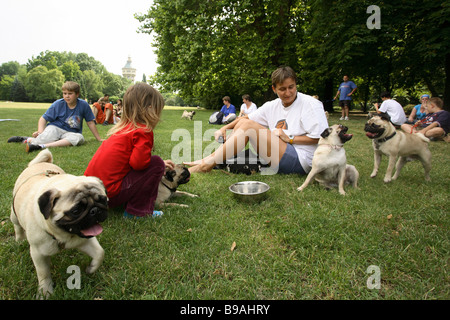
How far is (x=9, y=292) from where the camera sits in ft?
6.22

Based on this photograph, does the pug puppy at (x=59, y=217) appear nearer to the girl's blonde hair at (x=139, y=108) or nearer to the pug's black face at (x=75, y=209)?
the pug's black face at (x=75, y=209)

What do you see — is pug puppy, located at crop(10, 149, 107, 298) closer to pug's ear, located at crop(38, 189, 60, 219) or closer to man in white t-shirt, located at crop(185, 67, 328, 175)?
pug's ear, located at crop(38, 189, 60, 219)

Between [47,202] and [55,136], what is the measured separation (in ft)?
22.3

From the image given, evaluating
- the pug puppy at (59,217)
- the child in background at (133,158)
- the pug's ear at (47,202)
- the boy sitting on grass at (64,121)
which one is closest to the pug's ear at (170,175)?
the child in background at (133,158)

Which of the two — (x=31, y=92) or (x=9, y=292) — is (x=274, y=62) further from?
(x=31, y=92)

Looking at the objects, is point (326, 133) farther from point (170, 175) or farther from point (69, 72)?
point (69, 72)

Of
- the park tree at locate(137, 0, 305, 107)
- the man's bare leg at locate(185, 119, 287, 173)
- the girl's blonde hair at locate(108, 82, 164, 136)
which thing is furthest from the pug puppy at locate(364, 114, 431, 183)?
the park tree at locate(137, 0, 305, 107)

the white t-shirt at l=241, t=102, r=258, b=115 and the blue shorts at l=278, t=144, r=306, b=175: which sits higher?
the white t-shirt at l=241, t=102, r=258, b=115

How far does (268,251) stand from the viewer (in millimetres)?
2432

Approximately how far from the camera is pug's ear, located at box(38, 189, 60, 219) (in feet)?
5.32

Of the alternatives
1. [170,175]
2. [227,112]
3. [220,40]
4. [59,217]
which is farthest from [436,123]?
[220,40]

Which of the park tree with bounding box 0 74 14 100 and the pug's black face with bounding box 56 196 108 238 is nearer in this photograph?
the pug's black face with bounding box 56 196 108 238

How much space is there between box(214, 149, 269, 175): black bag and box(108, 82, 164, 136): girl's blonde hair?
2427 mm

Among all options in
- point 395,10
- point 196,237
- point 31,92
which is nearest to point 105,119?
point 196,237
